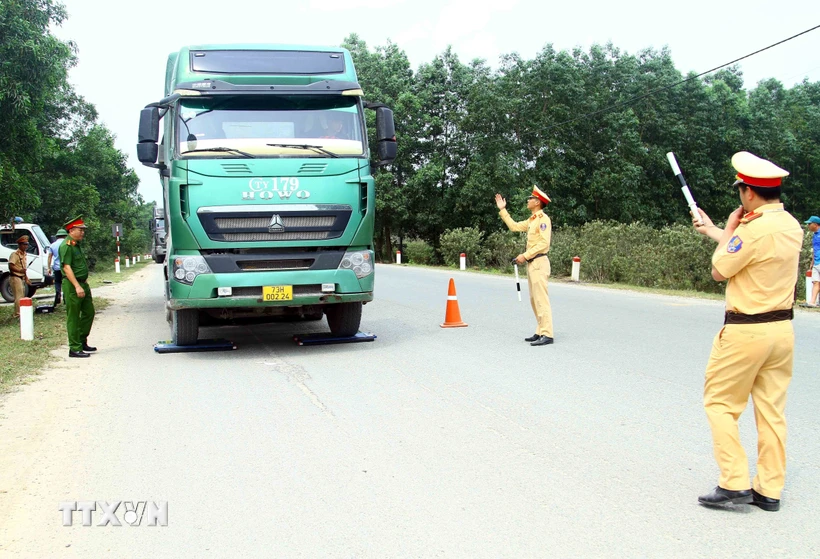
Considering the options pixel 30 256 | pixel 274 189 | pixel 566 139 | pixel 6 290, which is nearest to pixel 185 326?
pixel 274 189

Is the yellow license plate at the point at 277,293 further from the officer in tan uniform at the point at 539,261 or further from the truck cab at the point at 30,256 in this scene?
the truck cab at the point at 30,256

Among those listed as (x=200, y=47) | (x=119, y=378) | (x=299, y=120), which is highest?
(x=200, y=47)

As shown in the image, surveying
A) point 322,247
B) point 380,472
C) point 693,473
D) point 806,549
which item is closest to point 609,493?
point 693,473

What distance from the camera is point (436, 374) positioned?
830cm

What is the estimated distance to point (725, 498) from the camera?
4.23m

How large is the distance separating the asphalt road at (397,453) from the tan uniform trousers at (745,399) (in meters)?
0.21

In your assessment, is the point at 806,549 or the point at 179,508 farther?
the point at 179,508

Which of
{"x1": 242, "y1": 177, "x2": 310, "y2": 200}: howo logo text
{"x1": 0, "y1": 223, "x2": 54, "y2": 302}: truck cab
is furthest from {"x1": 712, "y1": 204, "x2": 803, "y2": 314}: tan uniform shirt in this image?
{"x1": 0, "y1": 223, "x2": 54, "y2": 302}: truck cab

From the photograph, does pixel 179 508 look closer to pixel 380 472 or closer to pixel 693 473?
pixel 380 472

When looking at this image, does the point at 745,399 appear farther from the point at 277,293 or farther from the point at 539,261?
the point at 277,293

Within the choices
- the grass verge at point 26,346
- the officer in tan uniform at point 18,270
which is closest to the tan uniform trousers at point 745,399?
the grass verge at point 26,346

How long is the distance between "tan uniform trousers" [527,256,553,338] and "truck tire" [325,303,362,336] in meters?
2.38

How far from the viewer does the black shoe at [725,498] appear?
4223 mm

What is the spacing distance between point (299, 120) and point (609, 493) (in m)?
6.59
